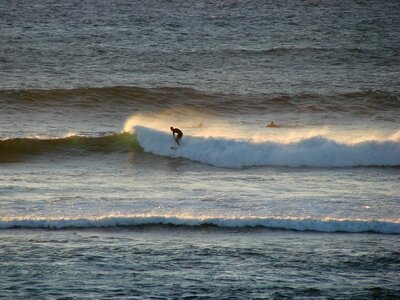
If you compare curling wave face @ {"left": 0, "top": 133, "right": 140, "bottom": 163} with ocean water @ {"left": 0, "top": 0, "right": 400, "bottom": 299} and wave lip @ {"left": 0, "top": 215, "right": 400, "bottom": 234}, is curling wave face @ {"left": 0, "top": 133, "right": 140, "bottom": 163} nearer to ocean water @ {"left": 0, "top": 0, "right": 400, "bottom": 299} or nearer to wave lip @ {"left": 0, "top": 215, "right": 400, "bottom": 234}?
ocean water @ {"left": 0, "top": 0, "right": 400, "bottom": 299}

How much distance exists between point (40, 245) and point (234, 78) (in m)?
18.8

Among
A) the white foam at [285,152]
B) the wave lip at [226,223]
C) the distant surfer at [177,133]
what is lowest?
the wave lip at [226,223]

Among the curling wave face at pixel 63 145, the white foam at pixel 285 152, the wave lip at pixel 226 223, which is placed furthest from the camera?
the curling wave face at pixel 63 145

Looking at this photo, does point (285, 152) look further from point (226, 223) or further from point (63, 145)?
point (226, 223)

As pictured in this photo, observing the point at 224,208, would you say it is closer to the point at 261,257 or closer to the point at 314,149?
the point at 261,257

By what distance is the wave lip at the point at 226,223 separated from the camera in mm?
15625

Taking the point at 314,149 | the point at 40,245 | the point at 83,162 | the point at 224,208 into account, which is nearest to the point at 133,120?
the point at 83,162

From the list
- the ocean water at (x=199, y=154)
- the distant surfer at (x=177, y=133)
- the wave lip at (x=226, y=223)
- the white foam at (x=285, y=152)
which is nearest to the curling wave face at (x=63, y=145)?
the ocean water at (x=199, y=154)

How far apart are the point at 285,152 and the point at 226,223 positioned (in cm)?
705

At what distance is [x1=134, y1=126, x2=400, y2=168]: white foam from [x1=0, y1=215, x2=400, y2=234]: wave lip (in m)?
6.19

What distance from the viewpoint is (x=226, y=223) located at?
15.9 m

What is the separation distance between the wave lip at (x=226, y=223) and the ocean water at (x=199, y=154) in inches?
1.2

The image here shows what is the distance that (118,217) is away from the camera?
1605 cm

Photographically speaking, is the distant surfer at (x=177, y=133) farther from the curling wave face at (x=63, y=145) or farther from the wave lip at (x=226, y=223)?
the wave lip at (x=226, y=223)
